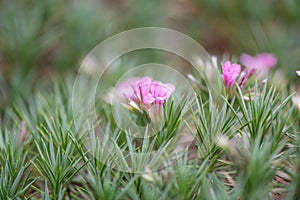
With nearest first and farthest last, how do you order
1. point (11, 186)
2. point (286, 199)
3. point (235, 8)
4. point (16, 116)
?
point (286, 199) < point (11, 186) < point (16, 116) < point (235, 8)

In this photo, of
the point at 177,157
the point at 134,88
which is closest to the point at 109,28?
the point at 134,88

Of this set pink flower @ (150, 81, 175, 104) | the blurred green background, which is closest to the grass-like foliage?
pink flower @ (150, 81, 175, 104)

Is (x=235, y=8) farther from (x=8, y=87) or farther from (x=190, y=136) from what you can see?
(x=190, y=136)

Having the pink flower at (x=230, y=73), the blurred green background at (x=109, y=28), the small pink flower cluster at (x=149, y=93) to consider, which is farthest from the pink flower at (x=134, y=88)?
the blurred green background at (x=109, y=28)

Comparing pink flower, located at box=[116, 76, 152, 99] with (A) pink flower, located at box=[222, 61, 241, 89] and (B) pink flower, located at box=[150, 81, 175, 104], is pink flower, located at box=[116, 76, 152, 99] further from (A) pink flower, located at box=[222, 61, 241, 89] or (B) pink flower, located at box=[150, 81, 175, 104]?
(A) pink flower, located at box=[222, 61, 241, 89]

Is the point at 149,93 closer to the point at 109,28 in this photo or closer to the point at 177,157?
the point at 177,157

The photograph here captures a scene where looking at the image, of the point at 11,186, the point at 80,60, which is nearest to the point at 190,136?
the point at 11,186
